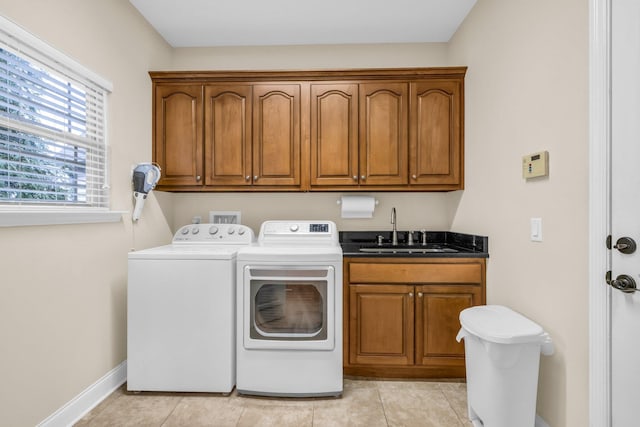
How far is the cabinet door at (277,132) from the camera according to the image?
109 inches

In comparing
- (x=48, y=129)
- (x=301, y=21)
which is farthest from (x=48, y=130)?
(x=301, y=21)

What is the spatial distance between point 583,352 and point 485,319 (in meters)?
0.42

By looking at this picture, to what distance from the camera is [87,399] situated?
2.01 m

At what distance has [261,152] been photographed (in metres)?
2.78

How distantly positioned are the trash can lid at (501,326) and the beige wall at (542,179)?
0.12m

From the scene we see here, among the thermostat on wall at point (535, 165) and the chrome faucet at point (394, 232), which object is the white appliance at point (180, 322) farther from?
the thermostat on wall at point (535, 165)

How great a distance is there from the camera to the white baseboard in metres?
1.80

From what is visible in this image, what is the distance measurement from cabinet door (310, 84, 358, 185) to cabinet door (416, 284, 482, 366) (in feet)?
3.47

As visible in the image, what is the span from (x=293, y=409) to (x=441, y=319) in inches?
45.8

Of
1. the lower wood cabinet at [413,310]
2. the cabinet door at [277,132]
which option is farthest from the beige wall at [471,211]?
the cabinet door at [277,132]

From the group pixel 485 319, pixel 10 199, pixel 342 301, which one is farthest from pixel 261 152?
pixel 485 319

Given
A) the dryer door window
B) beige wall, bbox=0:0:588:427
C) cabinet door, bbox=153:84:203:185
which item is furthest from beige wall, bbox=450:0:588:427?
cabinet door, bbox=153:84:203:185

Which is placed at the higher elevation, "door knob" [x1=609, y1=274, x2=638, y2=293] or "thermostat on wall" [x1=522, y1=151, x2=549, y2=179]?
"thermostat on wall" [x1=522, y1=151, x2=549, y2=179]

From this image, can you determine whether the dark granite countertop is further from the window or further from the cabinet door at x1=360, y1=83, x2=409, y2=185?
the window
